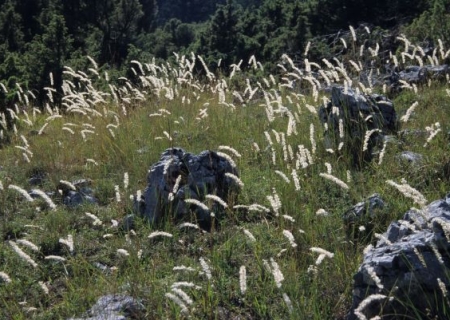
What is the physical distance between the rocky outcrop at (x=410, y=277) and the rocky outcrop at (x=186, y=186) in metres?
2.14

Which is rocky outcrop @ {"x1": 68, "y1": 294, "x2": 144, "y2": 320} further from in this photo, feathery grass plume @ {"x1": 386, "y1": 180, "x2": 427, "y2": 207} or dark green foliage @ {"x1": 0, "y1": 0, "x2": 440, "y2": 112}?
dark green foliage @ {"x1": 0, "y1": 0, "x2": 440, "y2": 112}

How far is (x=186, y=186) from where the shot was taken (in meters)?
5.80

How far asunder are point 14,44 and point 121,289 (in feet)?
74.3

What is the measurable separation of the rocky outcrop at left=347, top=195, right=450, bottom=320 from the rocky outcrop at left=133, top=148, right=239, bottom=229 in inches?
84.4

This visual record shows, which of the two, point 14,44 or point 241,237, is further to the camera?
point 14,44

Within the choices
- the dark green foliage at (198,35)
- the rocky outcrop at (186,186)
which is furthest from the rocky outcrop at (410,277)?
the dark green foliage at (198,35)

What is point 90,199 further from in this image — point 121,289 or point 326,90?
point 326,90

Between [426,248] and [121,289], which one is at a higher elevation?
[426,248]

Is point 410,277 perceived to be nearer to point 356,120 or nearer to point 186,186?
point 186,186

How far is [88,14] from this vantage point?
29984 millimetres

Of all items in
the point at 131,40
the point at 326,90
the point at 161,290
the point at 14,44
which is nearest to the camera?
the point at 161,290

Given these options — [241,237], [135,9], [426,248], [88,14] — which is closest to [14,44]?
[88,14]

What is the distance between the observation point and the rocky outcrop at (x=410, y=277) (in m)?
3.61

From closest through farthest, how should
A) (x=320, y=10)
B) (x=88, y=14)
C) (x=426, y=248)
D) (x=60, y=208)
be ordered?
(x=426, y=248), (x=60, y=208), (x=320, y=10), (x=88, y=14)
